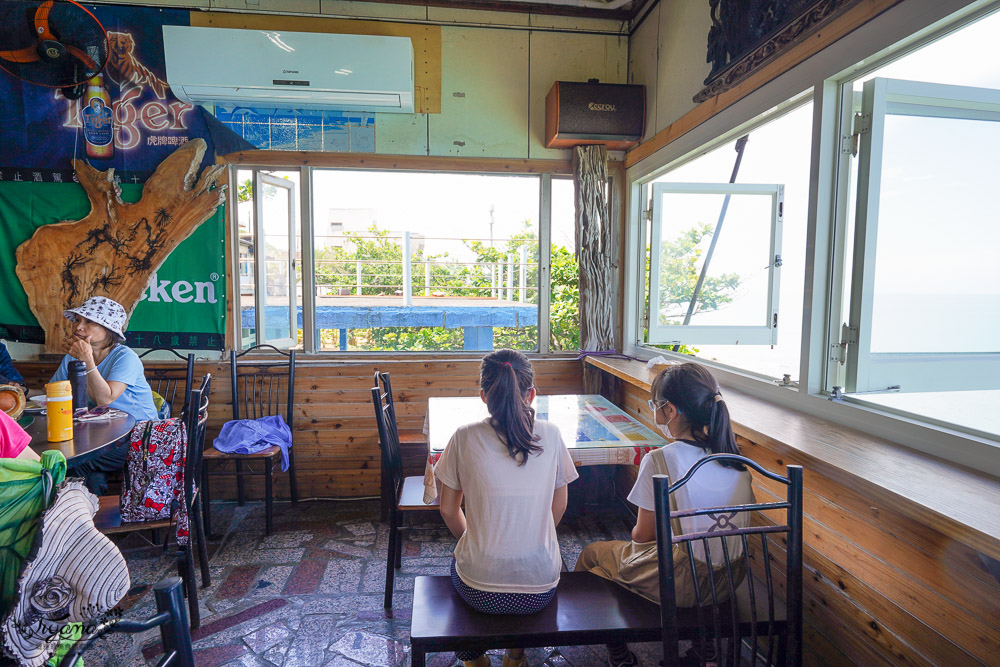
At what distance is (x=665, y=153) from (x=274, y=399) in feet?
9.67

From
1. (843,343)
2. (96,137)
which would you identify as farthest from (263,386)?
(843,343)

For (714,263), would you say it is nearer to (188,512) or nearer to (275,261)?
(275,261)

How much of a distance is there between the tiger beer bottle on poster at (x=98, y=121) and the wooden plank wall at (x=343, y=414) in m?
1.50

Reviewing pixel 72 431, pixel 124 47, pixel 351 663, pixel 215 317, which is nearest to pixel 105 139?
pixel 124 47

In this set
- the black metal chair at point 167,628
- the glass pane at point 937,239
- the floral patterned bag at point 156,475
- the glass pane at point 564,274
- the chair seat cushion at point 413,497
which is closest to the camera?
the black metal chair at point 167,628

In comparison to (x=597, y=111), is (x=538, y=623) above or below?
below

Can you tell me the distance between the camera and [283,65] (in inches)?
123

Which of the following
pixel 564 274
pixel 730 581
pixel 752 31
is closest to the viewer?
pixel 730 581

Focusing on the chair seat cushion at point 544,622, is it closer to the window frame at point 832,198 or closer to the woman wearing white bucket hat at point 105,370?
the window frame at point 832,198

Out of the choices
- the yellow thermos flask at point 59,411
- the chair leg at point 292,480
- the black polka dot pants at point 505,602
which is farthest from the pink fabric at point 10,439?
the chair leg at point 292,480

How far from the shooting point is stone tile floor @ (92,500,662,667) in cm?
201

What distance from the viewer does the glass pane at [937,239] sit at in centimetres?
154

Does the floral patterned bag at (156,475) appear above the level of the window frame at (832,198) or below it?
below

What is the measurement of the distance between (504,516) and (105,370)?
230cm
